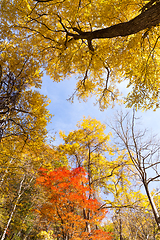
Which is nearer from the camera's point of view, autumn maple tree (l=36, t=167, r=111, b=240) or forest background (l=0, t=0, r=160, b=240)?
forest background (l=0, t=0, r=160, b=240)

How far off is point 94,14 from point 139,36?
125 centimetres

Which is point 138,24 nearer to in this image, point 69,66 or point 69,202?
point 69,66

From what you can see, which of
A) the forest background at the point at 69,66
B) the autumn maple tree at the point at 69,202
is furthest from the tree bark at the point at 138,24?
the autumn maple tree at the point at 69,202

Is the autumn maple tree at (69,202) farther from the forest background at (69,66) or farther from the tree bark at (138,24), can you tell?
the tree bark at (138,24)

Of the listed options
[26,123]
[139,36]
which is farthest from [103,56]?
[26,123]

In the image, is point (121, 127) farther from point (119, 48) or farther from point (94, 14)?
point (94, 14)

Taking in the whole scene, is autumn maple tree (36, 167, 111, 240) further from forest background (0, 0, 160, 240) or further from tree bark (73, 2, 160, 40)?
tree bark (73, 2, 160, 40)

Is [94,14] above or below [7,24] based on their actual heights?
below

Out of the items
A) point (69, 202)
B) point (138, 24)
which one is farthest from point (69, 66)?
point (69, 202)

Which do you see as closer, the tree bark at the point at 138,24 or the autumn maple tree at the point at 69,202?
the tree bark at the point at 138,24

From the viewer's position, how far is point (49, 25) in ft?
11.8

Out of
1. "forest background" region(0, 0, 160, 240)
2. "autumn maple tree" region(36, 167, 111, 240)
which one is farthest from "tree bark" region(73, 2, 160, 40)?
"autumn maple tree" region(36, 167, 111, 240)

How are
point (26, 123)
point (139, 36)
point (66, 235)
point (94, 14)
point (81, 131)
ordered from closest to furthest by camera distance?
1. point (94, 14)
2. point (139, 36)
3. point (26, 123)
4. point (66, 235)
5. point (81, 131)

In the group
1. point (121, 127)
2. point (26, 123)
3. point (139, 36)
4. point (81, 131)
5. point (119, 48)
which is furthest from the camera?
point (81, 131)
